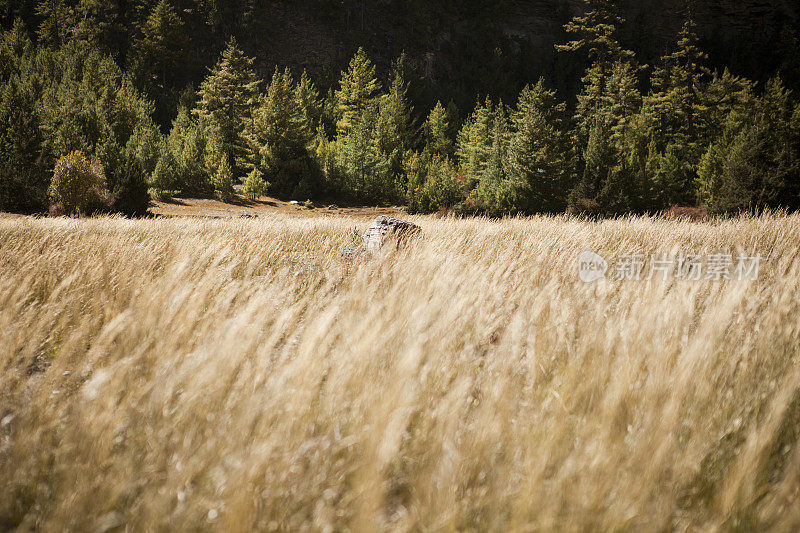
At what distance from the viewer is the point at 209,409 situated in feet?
5.03

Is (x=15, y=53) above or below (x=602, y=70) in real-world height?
below

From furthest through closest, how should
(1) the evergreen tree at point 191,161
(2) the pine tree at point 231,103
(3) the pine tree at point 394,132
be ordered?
(3) the pine tree at point 394,132
(2) the pine tree at point 231,103
(1) the evergreen tree at point 191,161

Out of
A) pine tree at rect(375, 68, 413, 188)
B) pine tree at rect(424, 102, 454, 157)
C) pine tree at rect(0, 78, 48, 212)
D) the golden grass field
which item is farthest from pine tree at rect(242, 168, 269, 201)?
the golden grass field

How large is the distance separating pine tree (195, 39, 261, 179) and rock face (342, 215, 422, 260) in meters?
31.1

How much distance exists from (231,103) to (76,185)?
2418cm

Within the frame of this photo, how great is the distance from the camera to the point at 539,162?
80.1ft

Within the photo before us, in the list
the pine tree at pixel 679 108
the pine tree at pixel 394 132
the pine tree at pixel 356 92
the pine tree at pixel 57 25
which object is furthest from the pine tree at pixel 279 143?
the pine tree at pixel 57 25

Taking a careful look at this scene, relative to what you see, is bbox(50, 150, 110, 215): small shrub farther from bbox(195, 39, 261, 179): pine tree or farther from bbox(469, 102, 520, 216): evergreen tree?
bbox(469, 102, 520, 216): evergreen tree

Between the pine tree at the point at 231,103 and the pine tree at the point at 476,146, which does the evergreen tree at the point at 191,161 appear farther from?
the pine tree at the point at 476,146

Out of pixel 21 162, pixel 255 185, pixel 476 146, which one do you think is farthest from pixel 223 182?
pixel 476 146

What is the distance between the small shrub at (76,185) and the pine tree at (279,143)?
608 inches

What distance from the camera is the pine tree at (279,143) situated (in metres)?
33.4

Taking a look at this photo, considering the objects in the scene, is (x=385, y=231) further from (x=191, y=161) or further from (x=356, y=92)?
(x=356, y=92)

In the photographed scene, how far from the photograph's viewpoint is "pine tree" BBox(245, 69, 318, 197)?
3338cm
